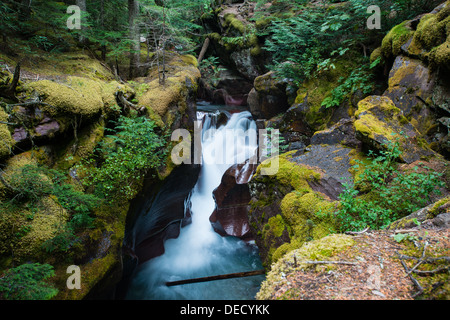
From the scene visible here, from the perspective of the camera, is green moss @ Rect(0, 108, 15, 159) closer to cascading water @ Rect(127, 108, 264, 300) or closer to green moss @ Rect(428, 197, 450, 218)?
cascading water @ Rect(127, 108, 264, 300)

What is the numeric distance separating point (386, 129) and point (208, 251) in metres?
7.31

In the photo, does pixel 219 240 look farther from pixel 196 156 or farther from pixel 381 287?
pixel 381 287

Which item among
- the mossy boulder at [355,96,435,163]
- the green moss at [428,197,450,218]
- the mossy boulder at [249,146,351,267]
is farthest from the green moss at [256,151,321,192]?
the green moss at [428,197,450,218]

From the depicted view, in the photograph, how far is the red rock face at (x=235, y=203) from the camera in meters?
8.83

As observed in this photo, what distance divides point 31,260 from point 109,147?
2721 millimetres

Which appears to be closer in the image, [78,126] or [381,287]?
[381,287]

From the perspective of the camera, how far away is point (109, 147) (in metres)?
5.28

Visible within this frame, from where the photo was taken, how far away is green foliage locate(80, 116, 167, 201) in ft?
15.7

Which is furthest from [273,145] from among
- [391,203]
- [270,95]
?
[391,203]

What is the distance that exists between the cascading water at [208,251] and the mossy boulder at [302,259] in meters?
5.19

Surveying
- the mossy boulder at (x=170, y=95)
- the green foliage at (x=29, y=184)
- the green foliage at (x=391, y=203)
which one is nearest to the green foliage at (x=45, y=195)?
the green foliage at (x=29, y=184)

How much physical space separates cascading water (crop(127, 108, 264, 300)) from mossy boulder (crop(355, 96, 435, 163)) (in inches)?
214
